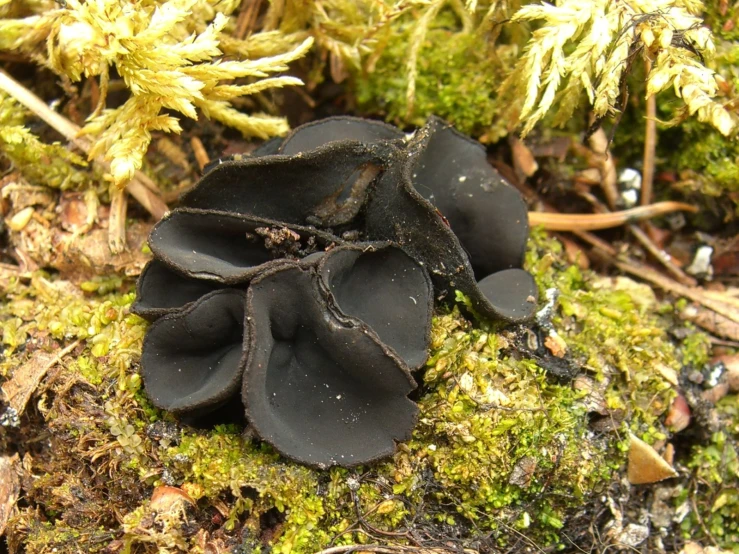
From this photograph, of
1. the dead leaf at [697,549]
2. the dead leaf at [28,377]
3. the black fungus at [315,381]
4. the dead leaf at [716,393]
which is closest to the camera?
the black fungus at [315,381]

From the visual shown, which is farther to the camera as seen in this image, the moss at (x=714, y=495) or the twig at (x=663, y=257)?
the twig at (x=663, y=257)

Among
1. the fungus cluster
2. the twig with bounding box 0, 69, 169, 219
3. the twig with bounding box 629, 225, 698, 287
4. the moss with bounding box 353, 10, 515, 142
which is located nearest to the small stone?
the fungus cluster

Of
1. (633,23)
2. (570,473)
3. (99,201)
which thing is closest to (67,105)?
(99,201)

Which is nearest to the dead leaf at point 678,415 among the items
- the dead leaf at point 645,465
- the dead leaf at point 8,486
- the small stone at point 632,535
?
the dead leaf at point 645,465

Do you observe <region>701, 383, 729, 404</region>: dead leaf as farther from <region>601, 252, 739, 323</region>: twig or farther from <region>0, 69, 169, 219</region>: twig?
<region>0, 69, 169, 219</region>: twig

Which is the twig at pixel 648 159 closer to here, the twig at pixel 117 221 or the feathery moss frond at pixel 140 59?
the feathery moss frond at pixel 140 59

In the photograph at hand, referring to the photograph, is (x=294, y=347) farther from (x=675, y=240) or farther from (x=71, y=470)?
(x=675, y=240)
